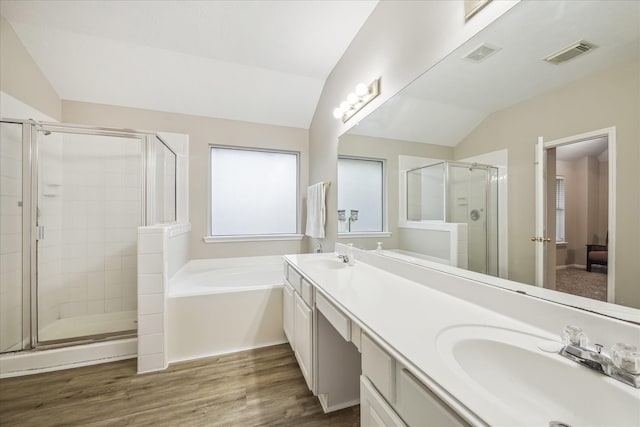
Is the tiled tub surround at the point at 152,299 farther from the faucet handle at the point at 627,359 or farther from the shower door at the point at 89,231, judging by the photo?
the faucet handle at the point at 627,359

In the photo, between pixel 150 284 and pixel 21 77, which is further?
pixel 21 77

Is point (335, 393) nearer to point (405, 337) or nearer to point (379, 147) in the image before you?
point (405, 337)

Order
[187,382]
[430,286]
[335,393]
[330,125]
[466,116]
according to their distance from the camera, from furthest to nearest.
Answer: [330,125]
[187,382]
[335,393]
[430,286]
[466,116]

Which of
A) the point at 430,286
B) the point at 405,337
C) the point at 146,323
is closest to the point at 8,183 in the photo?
the point at 146,323

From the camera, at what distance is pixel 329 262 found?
205cm

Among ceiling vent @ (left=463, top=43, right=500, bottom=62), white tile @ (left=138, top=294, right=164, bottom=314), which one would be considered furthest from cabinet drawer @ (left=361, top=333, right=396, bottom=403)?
white tile @ (left=138, top=294, right=164, bottom=314)

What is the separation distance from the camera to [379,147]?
1.76 metres

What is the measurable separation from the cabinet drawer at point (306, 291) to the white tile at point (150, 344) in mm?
1186

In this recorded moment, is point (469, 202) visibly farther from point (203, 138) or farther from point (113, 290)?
point (113, 290)

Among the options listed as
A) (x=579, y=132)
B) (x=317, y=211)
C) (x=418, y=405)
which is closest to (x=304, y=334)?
(x=418, y=405)

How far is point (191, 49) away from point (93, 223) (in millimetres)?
2004

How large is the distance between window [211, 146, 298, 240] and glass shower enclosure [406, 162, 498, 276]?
212 centimetres

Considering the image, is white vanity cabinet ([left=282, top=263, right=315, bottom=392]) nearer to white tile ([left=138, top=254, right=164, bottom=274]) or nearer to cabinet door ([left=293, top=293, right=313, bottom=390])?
cabinet door ([left=293, top=293, right=313, bottom=390])

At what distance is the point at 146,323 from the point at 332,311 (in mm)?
1563
